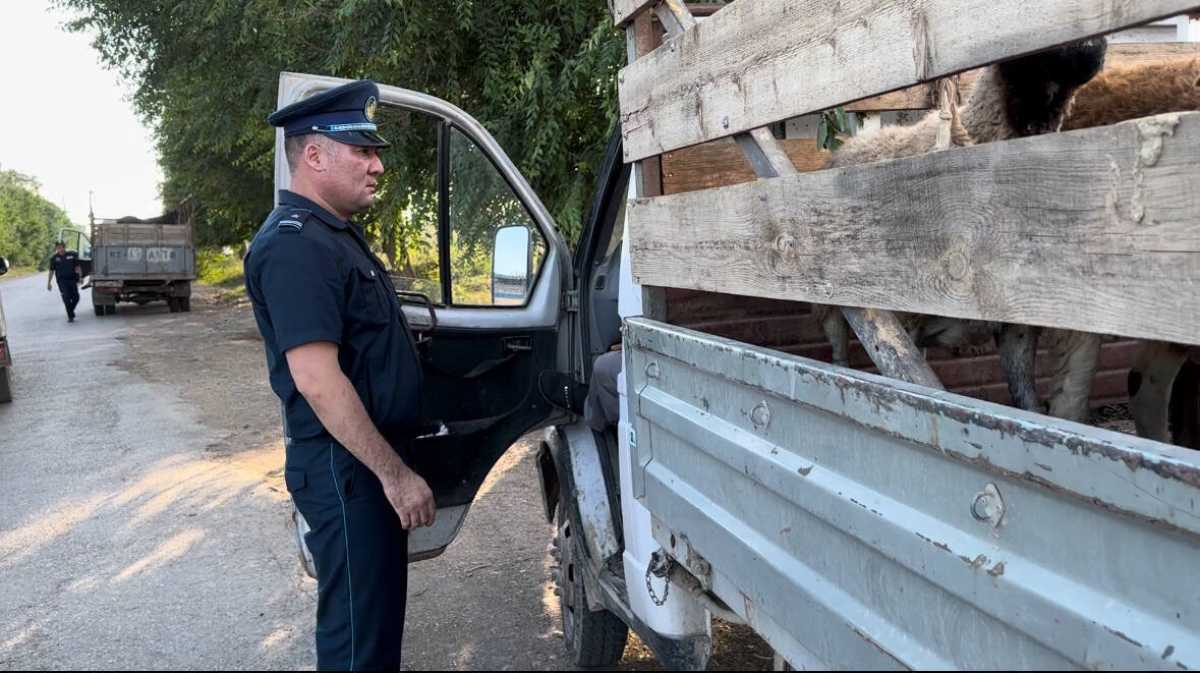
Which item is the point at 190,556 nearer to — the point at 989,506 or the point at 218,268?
the point at 989,506

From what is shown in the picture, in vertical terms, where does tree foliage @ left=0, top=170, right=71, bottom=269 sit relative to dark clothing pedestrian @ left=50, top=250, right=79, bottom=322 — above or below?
above

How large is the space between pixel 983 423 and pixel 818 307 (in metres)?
1.81

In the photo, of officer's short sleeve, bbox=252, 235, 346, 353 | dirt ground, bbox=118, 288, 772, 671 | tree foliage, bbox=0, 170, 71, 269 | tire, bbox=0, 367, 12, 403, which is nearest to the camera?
officer's short sleeve, bbox=252, 235, 346, 353

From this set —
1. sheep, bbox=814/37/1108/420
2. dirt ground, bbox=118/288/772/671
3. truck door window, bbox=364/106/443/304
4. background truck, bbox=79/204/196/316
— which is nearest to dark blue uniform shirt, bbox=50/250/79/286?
background truck, bbox=79/204/196/316

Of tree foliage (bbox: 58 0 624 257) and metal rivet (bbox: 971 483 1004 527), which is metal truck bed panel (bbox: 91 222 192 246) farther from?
metal rivet (bbox: 971 483 1004 527)

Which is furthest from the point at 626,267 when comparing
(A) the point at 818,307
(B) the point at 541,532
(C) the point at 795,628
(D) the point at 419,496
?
(B) the point at 541,532

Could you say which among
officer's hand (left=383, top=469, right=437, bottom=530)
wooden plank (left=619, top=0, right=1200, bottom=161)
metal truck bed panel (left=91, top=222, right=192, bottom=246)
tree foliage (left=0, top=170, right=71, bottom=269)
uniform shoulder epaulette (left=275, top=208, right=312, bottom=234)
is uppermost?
tree foliage (left=0, top=170, right=71, bottom=269)

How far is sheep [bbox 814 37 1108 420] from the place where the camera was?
2.04 metres

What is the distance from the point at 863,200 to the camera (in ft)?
5.23

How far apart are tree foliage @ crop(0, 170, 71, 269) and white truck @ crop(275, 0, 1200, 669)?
263 ft

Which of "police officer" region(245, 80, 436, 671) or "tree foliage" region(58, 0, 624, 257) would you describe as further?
"tree foliage" region(58, 0, 624, 257)

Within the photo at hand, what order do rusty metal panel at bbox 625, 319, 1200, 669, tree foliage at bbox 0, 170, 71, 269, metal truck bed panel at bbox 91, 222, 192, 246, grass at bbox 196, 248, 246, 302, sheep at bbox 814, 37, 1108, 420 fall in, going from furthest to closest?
1. tree foliage at bbox 0, 170, 71, 269
2. grass at bbox 196, 248, 246, 302
3. metal truck bed panel at bbox 91, 222, 192, 246
4. sheep at bbox 814, 37, 1108, 420
5. rusty metal panel at bbox 625, 319, 1200, 669

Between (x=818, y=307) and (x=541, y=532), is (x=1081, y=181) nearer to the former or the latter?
(x=818, y=307)

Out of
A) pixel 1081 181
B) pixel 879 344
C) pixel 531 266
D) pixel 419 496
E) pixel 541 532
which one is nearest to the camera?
pixel 1081 181
